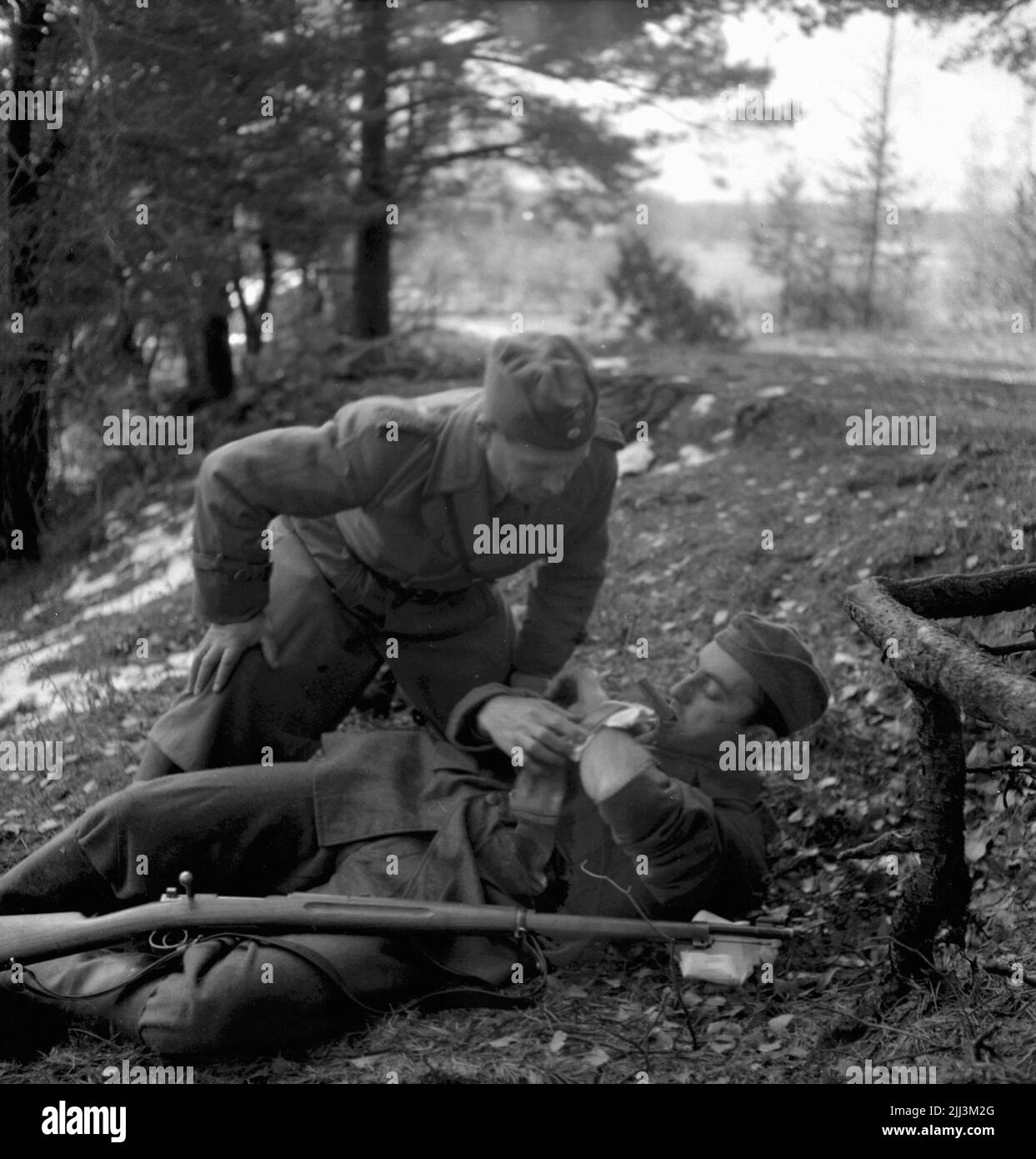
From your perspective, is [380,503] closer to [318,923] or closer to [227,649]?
[227,649]

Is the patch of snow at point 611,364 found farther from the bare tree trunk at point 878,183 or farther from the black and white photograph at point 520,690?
the bare tree trunk at point 878,183

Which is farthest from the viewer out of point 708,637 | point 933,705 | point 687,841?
point 708,637

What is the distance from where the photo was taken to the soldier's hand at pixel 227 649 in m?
3.50

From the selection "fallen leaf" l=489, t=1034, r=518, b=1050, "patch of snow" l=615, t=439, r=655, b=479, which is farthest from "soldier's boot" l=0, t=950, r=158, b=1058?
"patch of snow" l=615, t=439, r=655, b=479

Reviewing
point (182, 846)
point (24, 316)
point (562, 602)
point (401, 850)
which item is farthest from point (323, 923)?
point (24, 316)

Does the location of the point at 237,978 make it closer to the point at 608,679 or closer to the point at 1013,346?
the point at 608,679

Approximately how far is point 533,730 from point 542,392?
863 mm

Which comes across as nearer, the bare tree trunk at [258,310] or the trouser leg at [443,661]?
the trouser leg at [443,661]

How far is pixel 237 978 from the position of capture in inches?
112

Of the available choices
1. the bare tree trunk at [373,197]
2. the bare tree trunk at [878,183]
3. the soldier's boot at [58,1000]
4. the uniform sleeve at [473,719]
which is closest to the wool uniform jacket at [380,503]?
the uniform sleeve at [473,719]

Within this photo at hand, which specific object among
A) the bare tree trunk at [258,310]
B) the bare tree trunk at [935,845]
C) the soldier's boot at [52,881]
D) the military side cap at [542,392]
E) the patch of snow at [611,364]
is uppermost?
the bare tree trunk at [258,310]

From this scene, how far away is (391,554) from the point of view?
354 centimetres

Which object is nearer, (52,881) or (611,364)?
(52,881)
